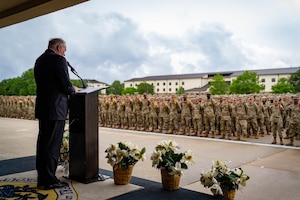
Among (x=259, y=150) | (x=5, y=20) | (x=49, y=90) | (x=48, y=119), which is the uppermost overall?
(x=5, y=20)

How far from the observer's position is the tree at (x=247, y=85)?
65688 mm

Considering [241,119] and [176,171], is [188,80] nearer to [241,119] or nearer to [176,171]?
[241,119]

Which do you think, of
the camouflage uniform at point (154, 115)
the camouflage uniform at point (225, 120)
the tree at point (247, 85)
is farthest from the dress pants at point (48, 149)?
the tree at point (247, 85)

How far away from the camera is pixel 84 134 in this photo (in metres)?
3.95

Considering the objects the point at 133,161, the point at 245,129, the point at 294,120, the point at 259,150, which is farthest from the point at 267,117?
the point at 133,161

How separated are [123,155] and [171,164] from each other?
64 centimetres

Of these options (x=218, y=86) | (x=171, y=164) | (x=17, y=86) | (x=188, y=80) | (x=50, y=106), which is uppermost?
(x=188, y=80)

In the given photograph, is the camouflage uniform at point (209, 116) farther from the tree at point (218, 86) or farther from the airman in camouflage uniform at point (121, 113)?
the tree at point (218, 86)

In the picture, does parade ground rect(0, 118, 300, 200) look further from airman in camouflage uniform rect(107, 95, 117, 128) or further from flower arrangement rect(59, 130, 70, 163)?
airman in camouflage uniform rect(107, 95, 117, 128)

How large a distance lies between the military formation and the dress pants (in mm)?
6403

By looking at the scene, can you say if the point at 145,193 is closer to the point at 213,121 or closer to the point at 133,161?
the point at 133,161

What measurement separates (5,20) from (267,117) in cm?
879

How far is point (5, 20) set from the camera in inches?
268

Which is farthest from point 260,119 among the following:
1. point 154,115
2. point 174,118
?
point 154,115
